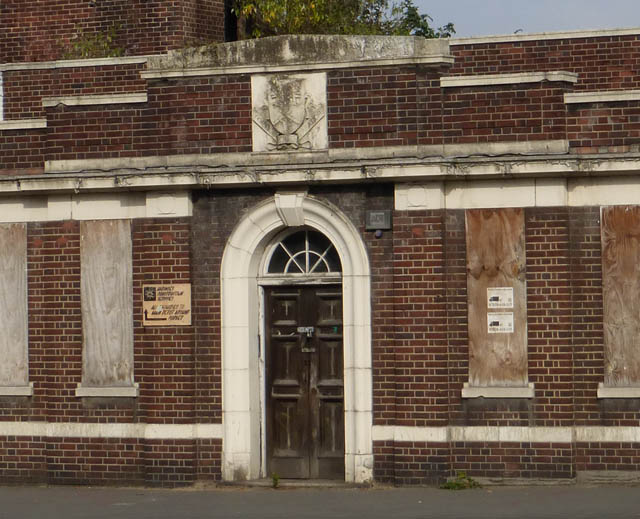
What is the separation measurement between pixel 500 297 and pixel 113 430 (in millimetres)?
4689

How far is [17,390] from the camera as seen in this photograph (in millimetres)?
16719

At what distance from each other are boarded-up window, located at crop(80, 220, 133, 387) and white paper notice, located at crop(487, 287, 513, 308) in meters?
4.13

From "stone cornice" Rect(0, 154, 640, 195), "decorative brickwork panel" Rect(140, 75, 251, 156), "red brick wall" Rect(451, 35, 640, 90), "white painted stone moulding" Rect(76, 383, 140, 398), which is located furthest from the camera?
"red brick wall" Rect(451, 35, 640, 90)

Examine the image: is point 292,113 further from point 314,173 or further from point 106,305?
point 106,305

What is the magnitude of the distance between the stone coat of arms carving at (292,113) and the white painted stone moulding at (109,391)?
123 inches

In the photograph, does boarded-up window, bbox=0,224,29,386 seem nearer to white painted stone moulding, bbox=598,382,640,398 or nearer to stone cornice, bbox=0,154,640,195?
stone cornice, bbox=0,154,640,195

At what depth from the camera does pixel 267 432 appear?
1628 cm

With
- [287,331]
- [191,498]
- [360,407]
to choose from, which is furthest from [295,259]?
[191,498]

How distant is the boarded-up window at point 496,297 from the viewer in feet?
50.4

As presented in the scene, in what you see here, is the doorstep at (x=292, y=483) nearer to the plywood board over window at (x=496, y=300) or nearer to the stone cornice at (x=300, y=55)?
the plywood board over window at (x=496, y=300)

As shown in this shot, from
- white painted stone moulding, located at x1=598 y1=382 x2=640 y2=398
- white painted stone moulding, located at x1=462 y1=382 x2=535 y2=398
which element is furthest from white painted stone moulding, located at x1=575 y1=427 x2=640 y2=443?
white painted stone moulding, located at x1=462 y1=382 x2=535 y2=398

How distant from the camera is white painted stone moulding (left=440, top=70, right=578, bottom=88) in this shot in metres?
15.2

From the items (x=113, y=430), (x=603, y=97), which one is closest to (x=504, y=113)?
(x=603, y=97)

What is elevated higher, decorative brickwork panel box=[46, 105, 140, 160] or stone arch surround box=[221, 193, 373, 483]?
decorative brickwork panel box=[46, 105, 140, 160]
